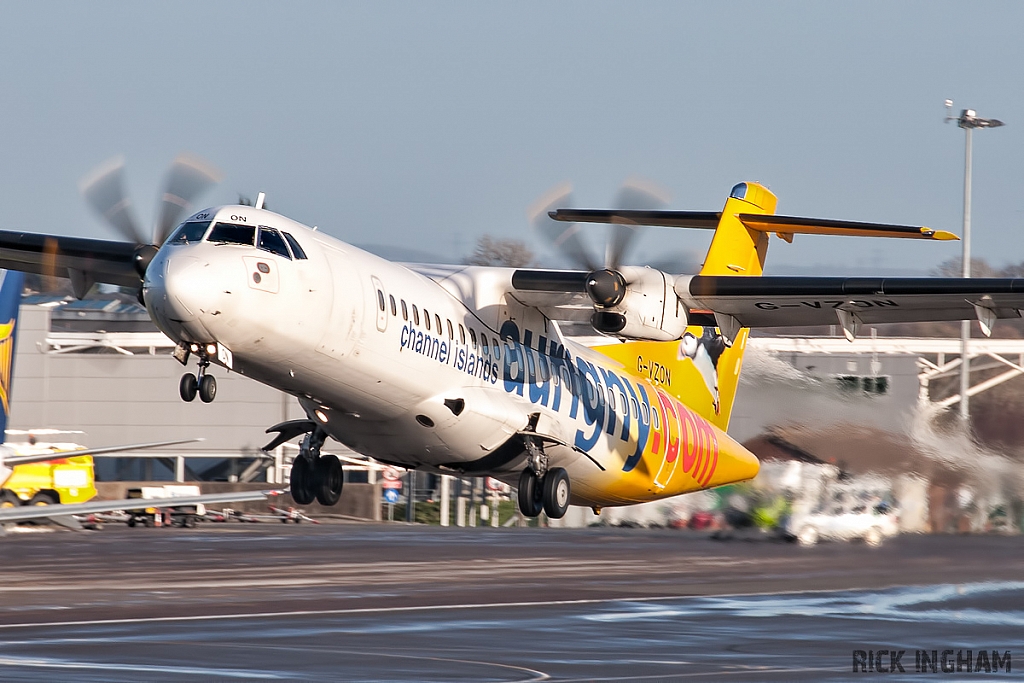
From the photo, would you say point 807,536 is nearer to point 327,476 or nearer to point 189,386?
point 327,476

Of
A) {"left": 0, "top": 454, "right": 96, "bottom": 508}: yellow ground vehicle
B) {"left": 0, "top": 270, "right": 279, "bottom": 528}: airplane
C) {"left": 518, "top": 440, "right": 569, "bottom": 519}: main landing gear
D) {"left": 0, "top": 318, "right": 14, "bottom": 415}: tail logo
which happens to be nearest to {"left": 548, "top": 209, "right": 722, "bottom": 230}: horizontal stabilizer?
{"left": 518, "top": 440, "right": 569, "bottom": 519}: main landing gear

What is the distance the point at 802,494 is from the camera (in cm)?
2117

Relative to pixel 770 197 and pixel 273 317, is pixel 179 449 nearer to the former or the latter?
pixel 770 197

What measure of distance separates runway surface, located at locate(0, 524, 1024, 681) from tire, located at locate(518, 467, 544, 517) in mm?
1321

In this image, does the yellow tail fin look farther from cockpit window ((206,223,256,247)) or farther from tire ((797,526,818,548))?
cockpit window ((206,223,256,247))

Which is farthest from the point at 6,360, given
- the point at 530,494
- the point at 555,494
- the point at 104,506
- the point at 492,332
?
the point at 555,494

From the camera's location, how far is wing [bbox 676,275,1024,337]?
1606 centimetres

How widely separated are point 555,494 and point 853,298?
449cm

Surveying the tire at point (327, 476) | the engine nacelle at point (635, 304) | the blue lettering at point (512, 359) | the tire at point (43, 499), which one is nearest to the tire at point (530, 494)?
the blue lettering at point (512, 359)

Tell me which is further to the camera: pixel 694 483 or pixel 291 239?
pixel 694 483

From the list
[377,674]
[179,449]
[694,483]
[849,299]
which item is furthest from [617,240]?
[179,449]

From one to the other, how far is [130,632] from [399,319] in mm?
4498

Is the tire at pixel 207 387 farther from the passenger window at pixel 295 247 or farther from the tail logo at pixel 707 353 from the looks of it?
the tail logo at pixel 707 353

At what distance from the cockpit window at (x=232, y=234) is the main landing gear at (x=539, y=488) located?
492cm
